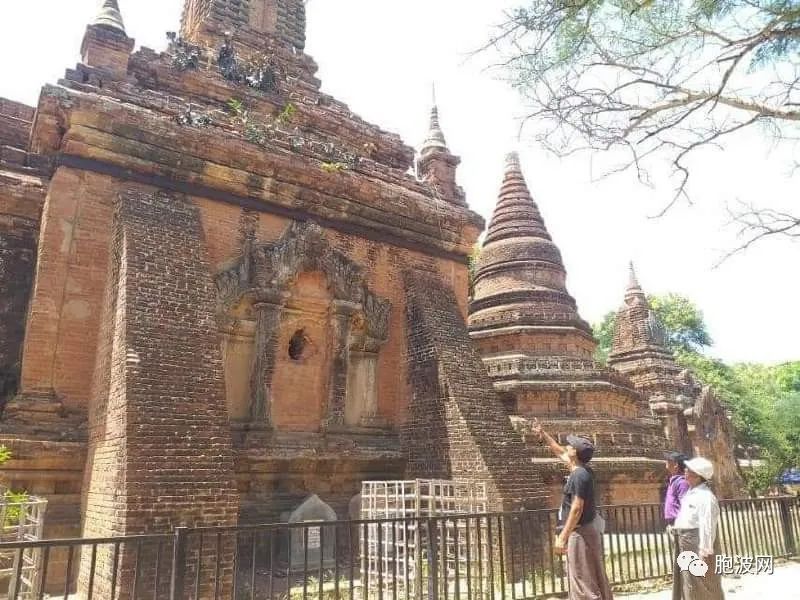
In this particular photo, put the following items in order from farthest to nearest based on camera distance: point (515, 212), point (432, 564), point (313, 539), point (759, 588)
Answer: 1. point (515, 212)
2. point (313, 539)
3. point (759, 588)
4. point (432, 564)

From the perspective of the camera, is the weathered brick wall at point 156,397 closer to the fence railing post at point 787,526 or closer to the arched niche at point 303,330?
the arched niche at point 303,330

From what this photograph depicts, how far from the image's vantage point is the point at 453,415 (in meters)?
10.2

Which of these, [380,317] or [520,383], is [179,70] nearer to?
[380,317]

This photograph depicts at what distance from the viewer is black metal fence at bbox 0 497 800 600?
18.3 feet

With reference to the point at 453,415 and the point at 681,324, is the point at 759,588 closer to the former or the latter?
the point at 453,415

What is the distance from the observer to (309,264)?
10883 millimetres

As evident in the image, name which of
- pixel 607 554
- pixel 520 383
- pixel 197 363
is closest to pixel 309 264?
pixel 197 363

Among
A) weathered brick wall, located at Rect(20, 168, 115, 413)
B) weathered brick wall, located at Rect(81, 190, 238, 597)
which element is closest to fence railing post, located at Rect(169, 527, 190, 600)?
weathered brick wall, located at Rect(81, 190, 238, 597)

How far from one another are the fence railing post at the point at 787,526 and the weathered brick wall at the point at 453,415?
14.1ft

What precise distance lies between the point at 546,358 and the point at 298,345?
8318 mm

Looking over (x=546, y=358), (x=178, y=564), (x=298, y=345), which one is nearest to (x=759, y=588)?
(x=178, y=564)

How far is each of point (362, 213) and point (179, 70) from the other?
13.4 feet

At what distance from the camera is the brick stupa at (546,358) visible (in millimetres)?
15133

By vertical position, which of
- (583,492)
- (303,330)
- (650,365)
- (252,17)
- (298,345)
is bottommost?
(583,492)
